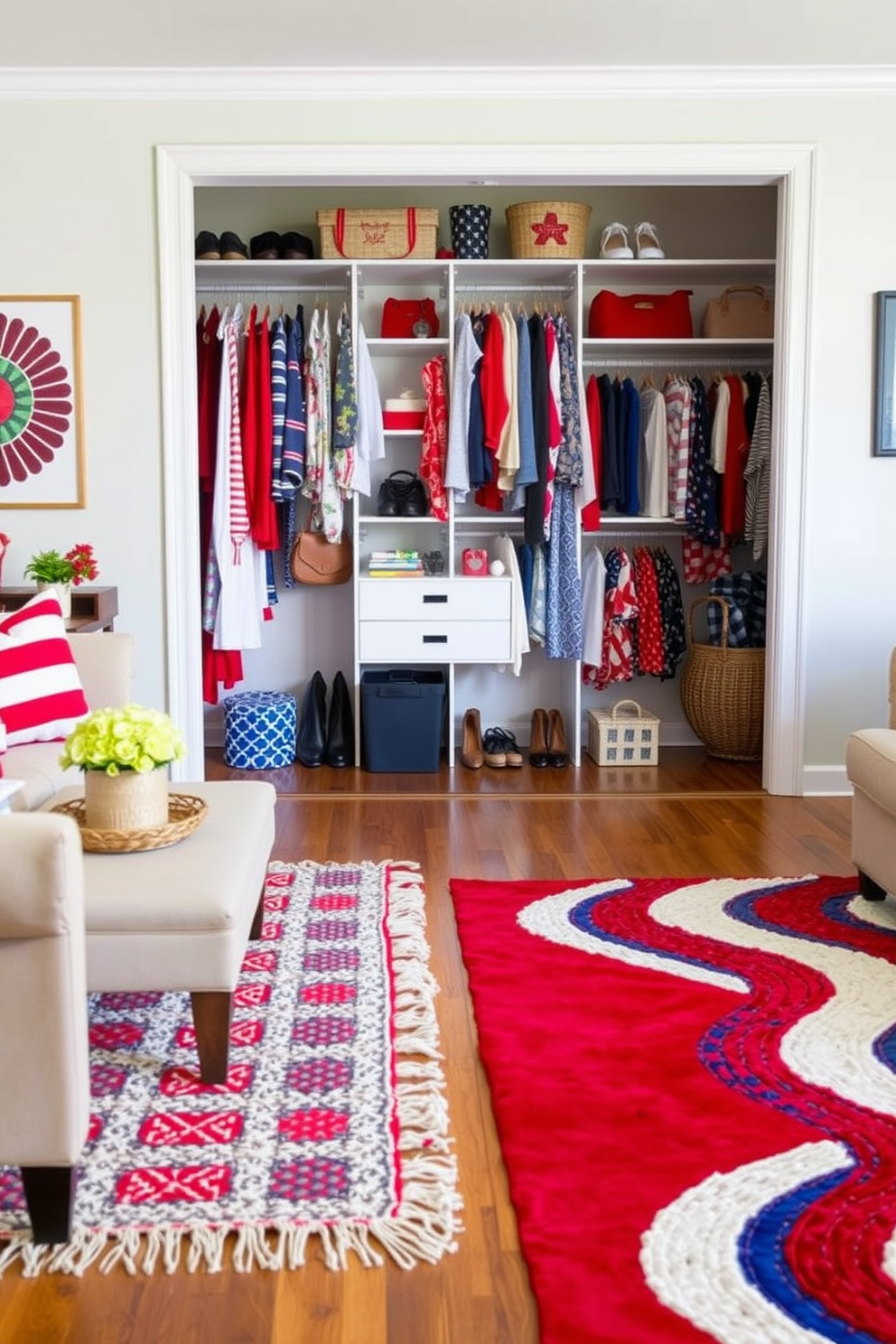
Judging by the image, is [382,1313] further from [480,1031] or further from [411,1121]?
[480,1031]

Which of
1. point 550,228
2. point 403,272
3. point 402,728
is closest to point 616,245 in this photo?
point 550,228

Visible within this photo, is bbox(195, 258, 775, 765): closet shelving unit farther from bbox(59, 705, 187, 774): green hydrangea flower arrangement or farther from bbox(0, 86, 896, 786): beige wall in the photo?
bbox(59, 705, 187, 774): green hydrangea flower arrangement

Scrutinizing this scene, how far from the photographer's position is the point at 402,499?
576 centimetres

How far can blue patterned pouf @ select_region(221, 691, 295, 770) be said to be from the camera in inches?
220

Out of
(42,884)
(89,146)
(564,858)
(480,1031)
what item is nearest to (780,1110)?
(480,1031)

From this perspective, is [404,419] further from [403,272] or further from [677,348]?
[677,348]

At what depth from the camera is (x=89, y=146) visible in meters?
4.79

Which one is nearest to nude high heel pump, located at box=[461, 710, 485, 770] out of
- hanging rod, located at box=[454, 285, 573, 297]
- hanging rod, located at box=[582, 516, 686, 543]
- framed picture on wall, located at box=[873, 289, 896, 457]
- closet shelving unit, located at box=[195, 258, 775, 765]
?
closet shelving unit, located at box=[195, 258, 775, 765]

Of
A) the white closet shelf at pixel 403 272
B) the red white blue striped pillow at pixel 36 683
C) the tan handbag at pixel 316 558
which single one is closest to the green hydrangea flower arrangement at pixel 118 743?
the red white blue striped pillow at pixel 36 683

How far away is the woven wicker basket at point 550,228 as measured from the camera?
5.46 metres

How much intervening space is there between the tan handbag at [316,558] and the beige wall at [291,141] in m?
0.99

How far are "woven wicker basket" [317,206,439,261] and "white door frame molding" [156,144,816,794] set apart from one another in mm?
514

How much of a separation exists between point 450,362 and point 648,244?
976mm

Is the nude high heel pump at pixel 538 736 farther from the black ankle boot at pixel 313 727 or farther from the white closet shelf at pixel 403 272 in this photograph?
the white closet shelf at pixel 403 272
